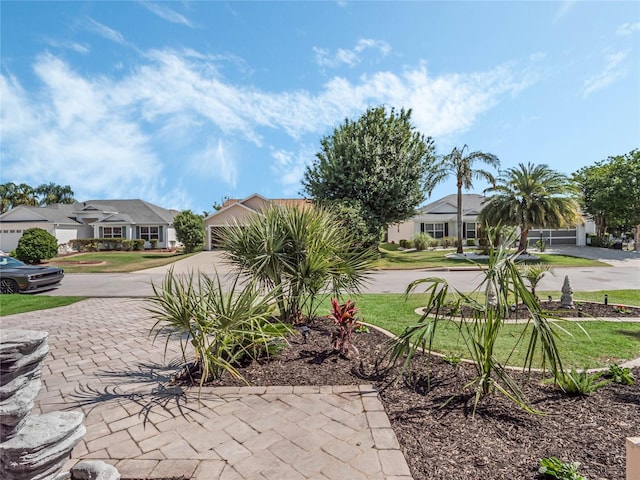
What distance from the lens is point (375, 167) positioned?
870 inches

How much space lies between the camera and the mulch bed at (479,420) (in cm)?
258

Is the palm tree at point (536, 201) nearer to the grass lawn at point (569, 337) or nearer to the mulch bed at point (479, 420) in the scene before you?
the grass lawn at point (569, 337)

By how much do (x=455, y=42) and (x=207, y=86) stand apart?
624 cm

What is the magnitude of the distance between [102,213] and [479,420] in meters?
42.8

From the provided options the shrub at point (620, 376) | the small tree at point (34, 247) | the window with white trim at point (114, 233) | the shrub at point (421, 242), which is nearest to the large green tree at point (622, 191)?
the shrub at point (421, 242)

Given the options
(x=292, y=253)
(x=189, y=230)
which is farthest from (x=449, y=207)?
(x=292, y=253)

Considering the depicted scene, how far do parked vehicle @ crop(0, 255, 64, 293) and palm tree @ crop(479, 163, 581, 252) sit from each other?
24.6m

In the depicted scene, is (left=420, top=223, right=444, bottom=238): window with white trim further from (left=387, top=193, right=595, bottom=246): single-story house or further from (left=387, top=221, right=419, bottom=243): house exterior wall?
(left=387, top=221, right=419, bottom=243): house exterior wall

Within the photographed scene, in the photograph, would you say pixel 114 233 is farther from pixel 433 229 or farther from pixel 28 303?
pixel 433 229

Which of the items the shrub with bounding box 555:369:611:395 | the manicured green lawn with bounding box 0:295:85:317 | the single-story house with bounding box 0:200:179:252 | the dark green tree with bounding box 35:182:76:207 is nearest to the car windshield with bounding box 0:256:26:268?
the manicured green lawn with bounding box 0:295:85:317

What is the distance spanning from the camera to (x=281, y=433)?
3.08m

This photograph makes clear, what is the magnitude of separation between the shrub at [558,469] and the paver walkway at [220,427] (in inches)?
36.8

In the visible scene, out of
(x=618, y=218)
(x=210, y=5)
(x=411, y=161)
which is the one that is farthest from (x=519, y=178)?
(x=210, y=5)

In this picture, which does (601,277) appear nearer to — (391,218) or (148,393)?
(391,218)
